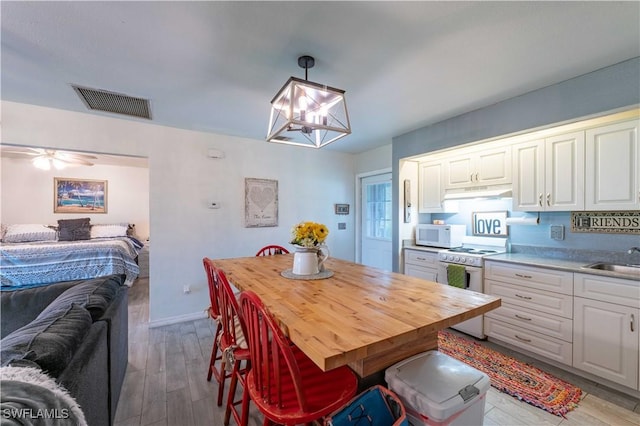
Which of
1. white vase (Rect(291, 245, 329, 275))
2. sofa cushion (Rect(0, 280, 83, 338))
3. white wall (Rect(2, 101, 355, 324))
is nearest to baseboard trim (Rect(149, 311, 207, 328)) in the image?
white wall (Rect(2, 101, 355, 324))

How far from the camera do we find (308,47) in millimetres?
1754

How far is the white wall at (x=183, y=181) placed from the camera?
2.81 metres

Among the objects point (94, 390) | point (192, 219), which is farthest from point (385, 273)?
point (192, 219)

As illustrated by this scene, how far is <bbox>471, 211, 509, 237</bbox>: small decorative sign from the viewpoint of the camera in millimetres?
3053

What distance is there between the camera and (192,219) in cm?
346

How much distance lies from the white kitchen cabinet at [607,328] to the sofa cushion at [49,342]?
321 centimetres

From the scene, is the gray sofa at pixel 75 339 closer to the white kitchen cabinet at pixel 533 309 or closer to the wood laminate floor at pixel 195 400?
the wood laminate floor at pixel 195 400

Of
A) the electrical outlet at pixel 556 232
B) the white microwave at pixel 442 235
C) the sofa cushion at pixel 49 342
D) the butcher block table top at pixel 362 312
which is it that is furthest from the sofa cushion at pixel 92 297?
the electrical outlet at pixel 556 232

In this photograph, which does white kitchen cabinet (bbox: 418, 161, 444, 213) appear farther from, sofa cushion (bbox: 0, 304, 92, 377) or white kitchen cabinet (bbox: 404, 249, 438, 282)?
sofa cushion (bbox: 0, 304, 92, 377)

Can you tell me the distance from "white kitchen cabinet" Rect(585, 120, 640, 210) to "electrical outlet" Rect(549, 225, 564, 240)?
414 mm

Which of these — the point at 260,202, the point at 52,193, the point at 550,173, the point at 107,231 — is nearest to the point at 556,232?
the point at 550,173

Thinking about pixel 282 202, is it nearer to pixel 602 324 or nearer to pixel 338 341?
pixel 338 341

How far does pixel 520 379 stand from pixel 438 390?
1.56 metres

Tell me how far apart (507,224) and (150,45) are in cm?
369
